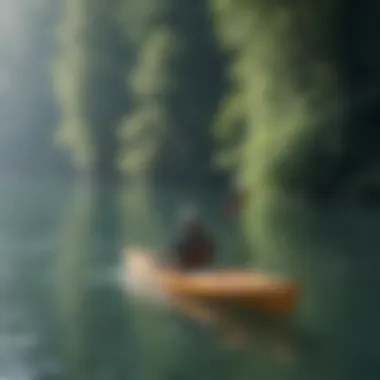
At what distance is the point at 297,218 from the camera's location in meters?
3.25

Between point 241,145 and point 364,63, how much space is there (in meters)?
0.71

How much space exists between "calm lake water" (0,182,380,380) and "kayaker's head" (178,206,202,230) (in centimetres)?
4

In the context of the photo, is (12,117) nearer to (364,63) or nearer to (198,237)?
(198,237)

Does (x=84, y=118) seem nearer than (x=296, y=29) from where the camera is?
Yes

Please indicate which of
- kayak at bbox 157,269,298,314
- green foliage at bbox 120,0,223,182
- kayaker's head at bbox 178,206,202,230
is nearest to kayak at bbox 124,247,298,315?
kayak at bbox 157,269,298,314

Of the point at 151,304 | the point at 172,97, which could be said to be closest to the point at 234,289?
the point at 151,304

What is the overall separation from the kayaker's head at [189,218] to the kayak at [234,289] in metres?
0.23

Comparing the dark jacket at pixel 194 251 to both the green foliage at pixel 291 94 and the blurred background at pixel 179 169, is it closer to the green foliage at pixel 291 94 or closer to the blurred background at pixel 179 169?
the blurred background at pixel 179 169

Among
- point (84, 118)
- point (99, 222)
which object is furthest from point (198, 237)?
point (84, 118)

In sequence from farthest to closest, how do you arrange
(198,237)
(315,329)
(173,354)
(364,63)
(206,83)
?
(364,63), (206,83), (198,237), (315,329), (173,354)

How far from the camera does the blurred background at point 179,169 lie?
209 centimetres

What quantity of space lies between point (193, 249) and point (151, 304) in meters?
0.22

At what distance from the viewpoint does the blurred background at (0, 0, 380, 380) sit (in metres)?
2.09

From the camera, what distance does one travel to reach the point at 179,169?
333 centimetres
